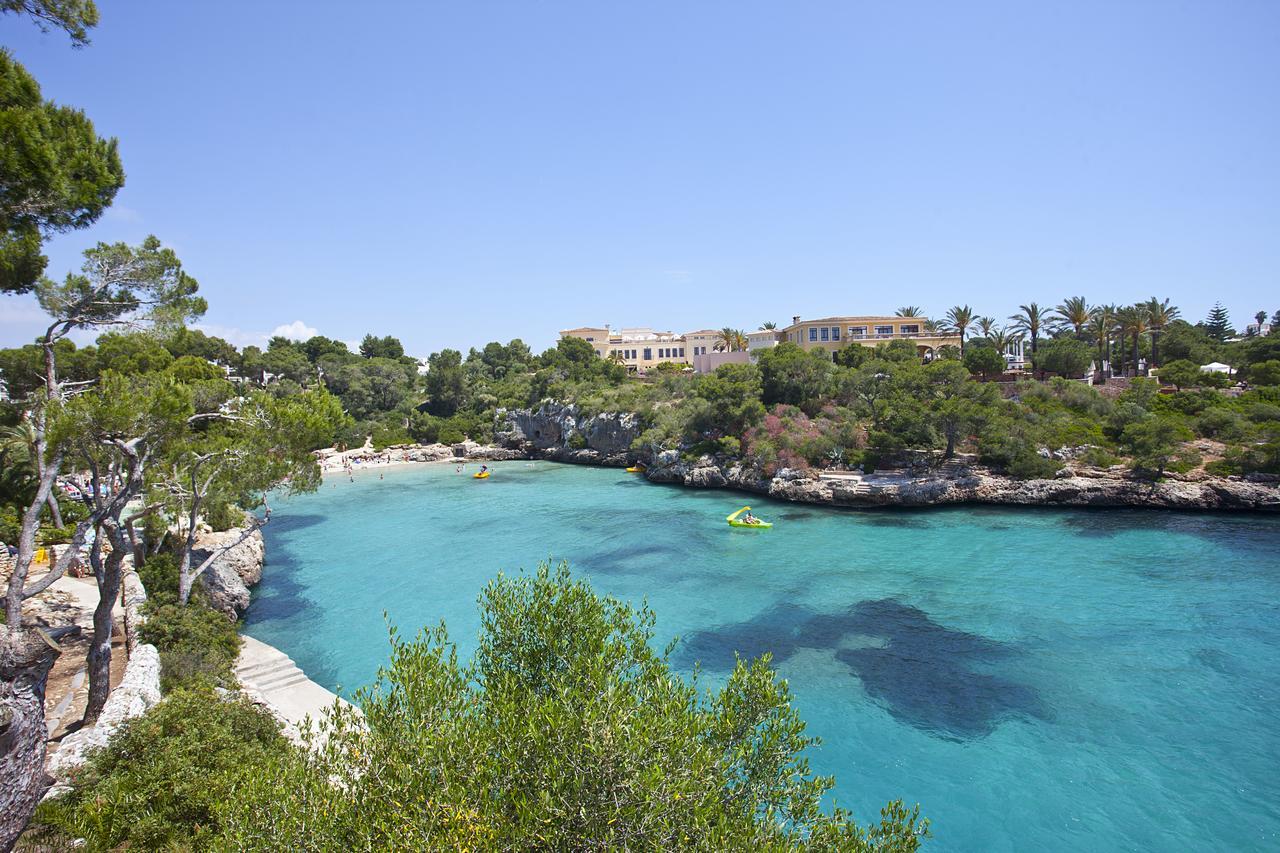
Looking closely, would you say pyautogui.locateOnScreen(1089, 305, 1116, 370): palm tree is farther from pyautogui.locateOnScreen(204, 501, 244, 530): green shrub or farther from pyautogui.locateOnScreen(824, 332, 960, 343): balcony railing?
pyautogui.locateOnScreen(204, 501, 244, 530): green shrub

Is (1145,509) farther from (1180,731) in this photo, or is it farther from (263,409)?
(263,409)

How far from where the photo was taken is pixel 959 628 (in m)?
19.6

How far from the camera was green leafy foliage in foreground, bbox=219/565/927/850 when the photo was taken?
5.58 meters

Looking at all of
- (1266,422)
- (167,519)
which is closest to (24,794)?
(167,519)

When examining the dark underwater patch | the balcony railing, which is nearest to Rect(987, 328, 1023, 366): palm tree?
the balcony railing

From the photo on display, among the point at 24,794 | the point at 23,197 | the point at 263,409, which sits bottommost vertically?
the point at 24,794

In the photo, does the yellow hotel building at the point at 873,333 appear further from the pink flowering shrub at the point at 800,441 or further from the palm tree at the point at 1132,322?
the pink flowering shrub at the point at 800,441

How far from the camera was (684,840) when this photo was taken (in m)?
5.80

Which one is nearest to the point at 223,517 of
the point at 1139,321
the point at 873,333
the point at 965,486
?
the point at 965,486

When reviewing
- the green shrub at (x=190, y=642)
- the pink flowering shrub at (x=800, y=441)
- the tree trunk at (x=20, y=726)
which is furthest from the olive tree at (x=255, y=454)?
the pink flowering shrub at (x=800, y=441)

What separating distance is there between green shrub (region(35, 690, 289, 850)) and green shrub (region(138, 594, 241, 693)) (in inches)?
130

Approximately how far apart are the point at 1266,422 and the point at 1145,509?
9.79 m

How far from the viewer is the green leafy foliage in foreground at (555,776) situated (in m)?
5.58

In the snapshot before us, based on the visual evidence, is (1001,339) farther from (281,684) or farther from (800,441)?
(281,684)
